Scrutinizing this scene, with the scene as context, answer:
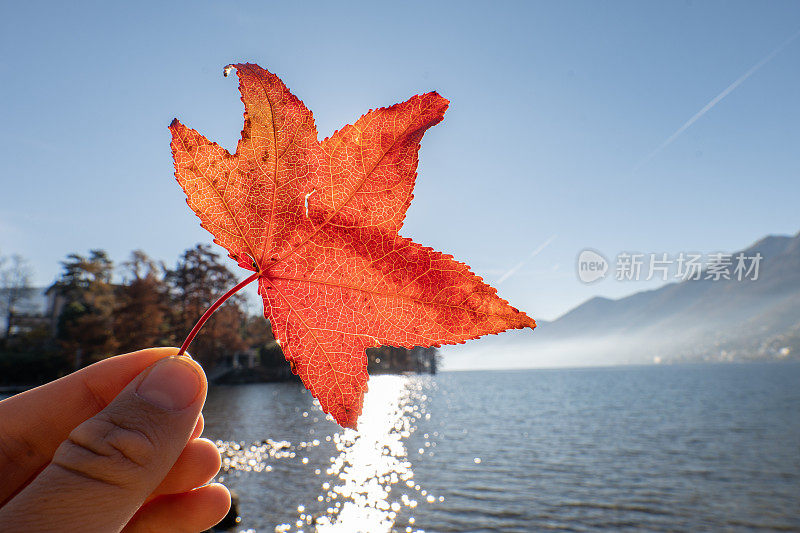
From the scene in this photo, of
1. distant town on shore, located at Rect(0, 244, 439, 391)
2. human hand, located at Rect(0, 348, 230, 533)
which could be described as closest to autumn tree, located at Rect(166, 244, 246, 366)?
distant town on shore, located at Rect(0, 244, 439, 391)

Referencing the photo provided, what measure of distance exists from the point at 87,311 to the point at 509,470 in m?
42.9

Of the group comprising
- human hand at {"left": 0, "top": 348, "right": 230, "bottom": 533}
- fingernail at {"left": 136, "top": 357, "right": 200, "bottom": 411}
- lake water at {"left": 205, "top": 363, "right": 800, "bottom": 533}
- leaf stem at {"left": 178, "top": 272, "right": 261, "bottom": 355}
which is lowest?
lake water at {"left": 205, "top": 363, "right": 800, "bottom": 533}

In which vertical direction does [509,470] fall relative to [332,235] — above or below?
below

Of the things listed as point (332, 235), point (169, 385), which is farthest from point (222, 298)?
point (169, 385)

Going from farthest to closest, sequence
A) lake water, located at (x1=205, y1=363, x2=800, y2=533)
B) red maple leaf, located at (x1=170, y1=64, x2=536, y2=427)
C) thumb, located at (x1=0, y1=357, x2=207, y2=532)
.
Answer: lake water, located at (x1=205, y1=363, x2=800, y2=533), thumb, located at (x1=0, y1=357, x2=207, y2=532), red maple leaf, located at (x1=170, y1=64, x2=536, y2=427)

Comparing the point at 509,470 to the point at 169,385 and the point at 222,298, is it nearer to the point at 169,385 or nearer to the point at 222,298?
the point at 169,385

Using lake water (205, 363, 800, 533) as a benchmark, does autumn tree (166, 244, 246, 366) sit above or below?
above

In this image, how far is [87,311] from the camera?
45.3m

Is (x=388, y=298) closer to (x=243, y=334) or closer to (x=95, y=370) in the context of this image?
(x=95, y=370)

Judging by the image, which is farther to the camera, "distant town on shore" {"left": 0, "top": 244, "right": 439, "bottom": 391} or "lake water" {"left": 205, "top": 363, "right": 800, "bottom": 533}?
"distant town on shore" {"left": 0, "top": 244, "right": 439, "bottom": 391}

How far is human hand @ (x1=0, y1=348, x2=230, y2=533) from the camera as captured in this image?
50.7 inches

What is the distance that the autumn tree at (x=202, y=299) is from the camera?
3316cm

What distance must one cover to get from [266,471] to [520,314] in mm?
32541

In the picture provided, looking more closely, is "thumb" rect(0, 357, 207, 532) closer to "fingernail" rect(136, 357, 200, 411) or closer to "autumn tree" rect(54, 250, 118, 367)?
"fingernail" rect(136, 357, 200, 411)
